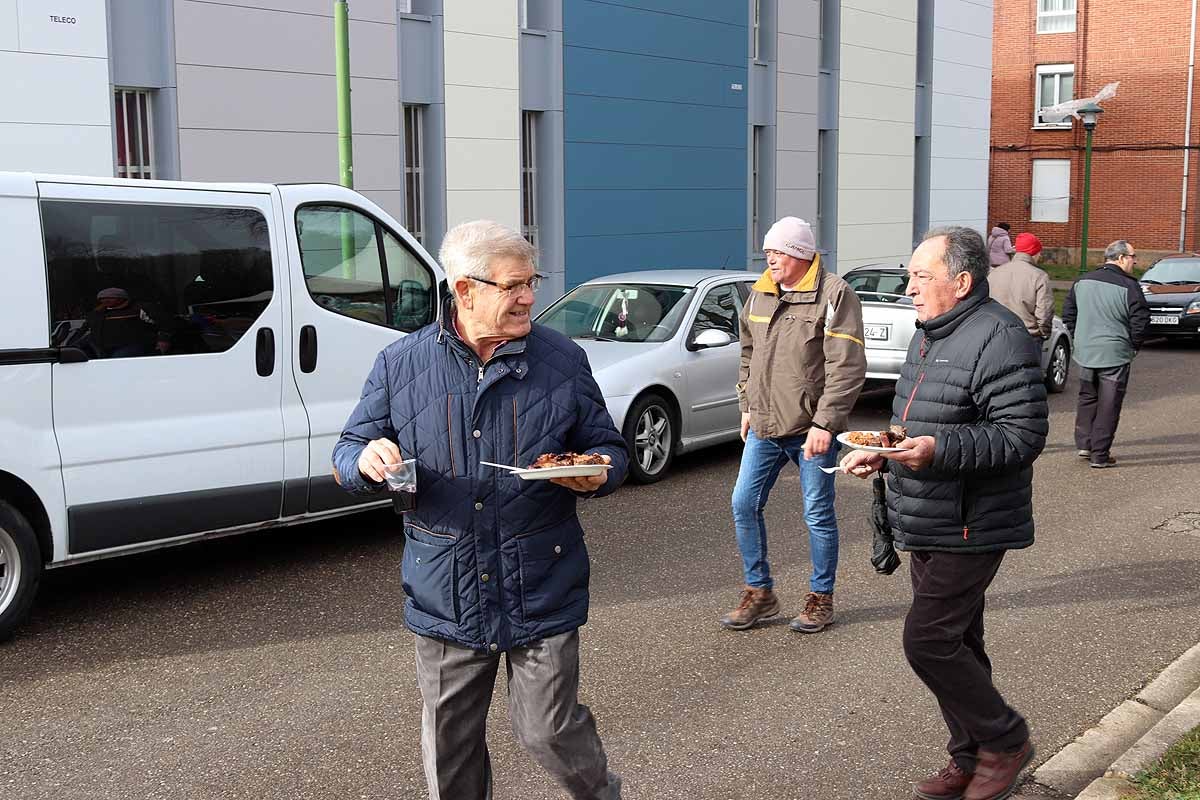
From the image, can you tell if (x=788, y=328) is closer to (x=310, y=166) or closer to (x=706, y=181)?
(x=310, y=166)

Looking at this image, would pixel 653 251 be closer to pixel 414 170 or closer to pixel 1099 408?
pixel 414 170

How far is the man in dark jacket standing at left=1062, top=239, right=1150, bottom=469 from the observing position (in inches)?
431

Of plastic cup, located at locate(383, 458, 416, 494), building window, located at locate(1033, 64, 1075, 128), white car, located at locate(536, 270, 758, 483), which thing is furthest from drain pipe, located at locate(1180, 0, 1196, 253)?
plastic cup, located at locate(383, 458, 416, 494)

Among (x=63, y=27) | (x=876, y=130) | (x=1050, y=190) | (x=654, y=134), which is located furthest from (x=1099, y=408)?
(x=1050, y=190)

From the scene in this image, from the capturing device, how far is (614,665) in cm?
602

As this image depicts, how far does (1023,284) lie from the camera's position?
37.4 feet

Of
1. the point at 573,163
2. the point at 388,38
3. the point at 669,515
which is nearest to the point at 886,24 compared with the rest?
the point at 573,163

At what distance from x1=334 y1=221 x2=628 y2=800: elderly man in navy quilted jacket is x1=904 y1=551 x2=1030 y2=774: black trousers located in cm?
123

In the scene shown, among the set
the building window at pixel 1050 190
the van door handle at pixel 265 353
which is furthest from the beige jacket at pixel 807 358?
the building window at pixel 1050 190

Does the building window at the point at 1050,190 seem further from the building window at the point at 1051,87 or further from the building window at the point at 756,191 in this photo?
the building window at the point at 756,191

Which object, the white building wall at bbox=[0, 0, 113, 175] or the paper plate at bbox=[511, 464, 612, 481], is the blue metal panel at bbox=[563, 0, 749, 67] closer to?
the white building wall at bbox=[0, 0, 113, 175]

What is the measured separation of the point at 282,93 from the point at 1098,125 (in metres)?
33.0

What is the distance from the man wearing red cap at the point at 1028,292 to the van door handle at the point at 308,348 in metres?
6.30

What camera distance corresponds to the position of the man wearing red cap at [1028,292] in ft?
37.1
